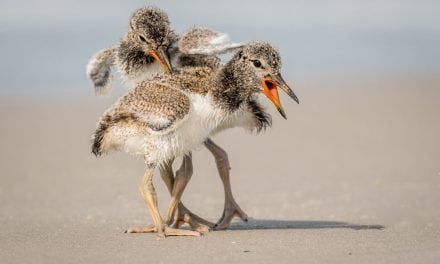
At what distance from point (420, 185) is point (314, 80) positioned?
30.8 ft

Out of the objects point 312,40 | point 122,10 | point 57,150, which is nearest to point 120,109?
point 57,150

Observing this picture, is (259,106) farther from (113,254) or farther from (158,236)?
(113,254)

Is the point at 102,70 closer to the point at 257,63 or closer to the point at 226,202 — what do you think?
the point at 226,202

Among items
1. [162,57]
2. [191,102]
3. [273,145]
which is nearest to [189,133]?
[191,102]

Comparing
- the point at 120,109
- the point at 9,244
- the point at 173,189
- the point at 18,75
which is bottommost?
the point at 9,244

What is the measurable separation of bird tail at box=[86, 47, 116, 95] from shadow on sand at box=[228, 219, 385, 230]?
78.2 inches

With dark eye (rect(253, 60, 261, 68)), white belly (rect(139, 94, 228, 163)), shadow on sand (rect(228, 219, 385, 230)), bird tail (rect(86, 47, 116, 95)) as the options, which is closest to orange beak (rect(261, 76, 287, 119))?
dark eye (rect(253, 60, 261, 68))

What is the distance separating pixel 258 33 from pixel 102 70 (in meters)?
13.3

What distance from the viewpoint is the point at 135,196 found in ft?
34.6

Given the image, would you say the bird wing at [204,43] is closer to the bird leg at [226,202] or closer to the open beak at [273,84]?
the bird leg at [226,202]

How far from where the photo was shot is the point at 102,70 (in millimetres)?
9406

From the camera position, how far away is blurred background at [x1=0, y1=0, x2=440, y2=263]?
7586 millimetres

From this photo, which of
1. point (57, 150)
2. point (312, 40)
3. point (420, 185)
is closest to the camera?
point (420, 185)

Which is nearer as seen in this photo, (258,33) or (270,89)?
(270,89)
